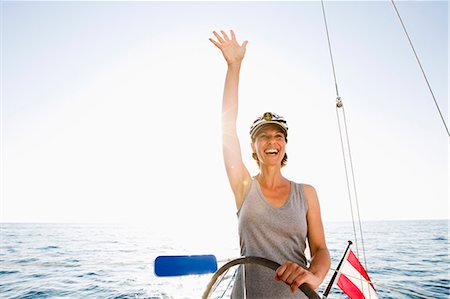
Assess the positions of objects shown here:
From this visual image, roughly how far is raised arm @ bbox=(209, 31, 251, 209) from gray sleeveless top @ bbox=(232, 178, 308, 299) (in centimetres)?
14

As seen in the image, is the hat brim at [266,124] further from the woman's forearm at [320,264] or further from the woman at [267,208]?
the woman's forearm at [320,264]

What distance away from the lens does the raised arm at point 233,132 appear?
1529 mm

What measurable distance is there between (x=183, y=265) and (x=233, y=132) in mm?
781

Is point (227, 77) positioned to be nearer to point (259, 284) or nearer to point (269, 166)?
point (269, 166)

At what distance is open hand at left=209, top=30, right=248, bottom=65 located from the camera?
1.73 metres

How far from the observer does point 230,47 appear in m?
1.78

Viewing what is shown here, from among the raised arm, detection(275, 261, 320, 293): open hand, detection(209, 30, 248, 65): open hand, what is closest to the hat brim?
the raised arm

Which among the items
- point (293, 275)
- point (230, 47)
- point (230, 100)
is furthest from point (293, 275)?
point (230, 47)

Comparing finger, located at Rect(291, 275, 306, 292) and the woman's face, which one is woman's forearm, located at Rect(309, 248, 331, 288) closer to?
finger, located at Rect(291, 275, 306, 292)

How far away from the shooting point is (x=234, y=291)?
4.65 feet

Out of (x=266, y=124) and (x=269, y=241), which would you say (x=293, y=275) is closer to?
(x=269, y=241)

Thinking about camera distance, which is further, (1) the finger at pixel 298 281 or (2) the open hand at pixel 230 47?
(2) the open hand at pixel 230 47

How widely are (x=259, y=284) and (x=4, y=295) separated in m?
8.42

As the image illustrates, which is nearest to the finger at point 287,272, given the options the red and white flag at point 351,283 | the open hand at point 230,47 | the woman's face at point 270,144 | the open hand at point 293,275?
the open hand at point 293,275
